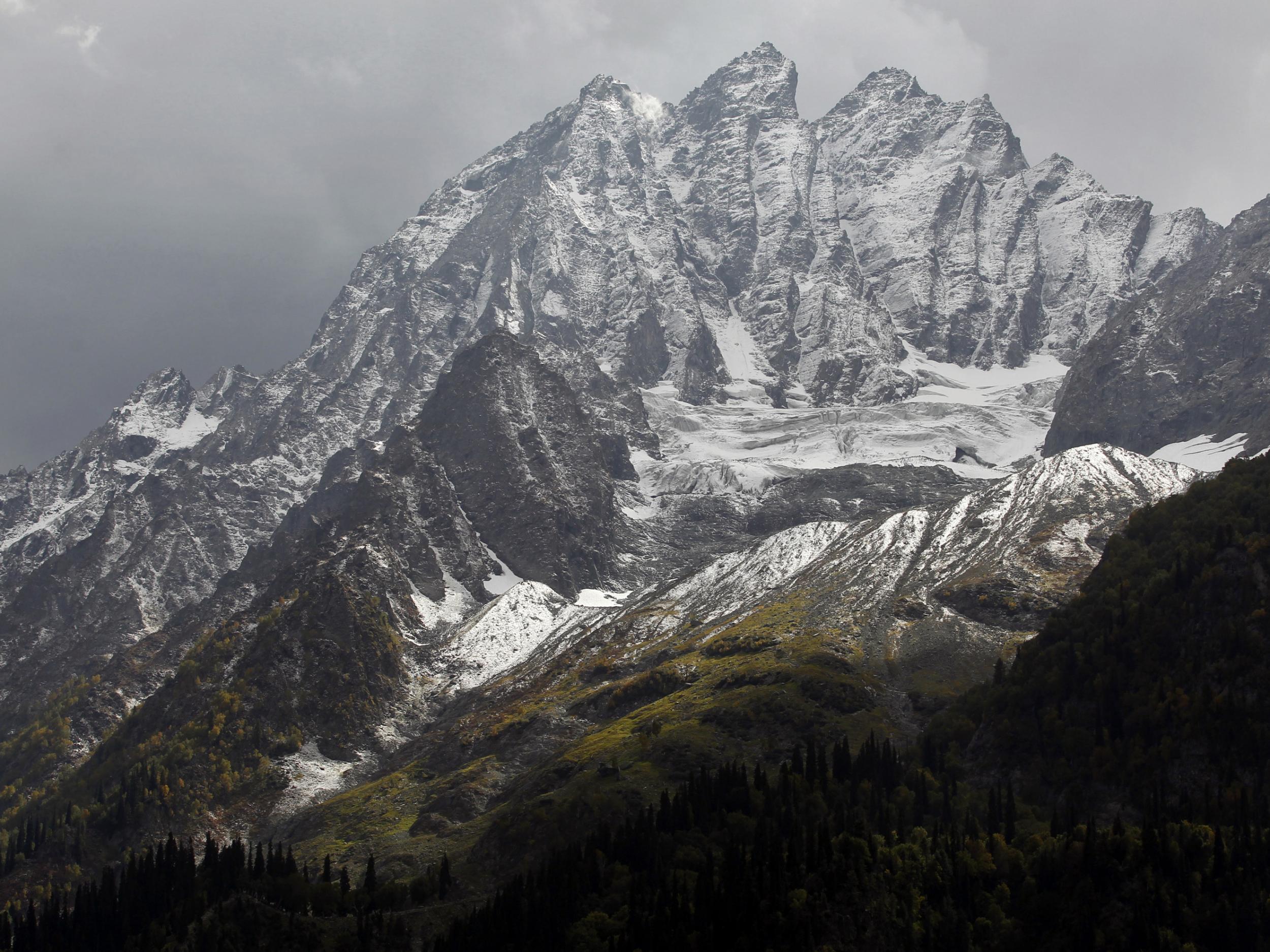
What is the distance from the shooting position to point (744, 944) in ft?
614

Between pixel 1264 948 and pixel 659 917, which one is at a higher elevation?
pixel 659 917

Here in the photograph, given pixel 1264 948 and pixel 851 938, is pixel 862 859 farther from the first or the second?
pixel 1264 948

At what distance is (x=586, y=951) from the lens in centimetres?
19200

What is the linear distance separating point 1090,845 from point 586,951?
74599mm

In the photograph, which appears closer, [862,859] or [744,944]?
[744,944]

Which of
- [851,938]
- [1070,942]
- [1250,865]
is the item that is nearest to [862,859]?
[851,938]

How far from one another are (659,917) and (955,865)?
44.5 meters

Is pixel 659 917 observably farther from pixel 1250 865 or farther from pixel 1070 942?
pixel 1250 865

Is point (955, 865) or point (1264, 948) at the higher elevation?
point (955, 865)

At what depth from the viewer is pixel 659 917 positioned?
193m

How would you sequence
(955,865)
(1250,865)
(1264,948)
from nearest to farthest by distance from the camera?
(1264,948), (1250,865), (955,865)

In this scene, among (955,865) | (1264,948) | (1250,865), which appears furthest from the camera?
(955,865)

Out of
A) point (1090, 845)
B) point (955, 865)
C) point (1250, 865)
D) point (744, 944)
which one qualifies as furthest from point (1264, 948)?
point (744, 944)

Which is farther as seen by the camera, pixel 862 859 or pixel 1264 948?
pixel 862 859
